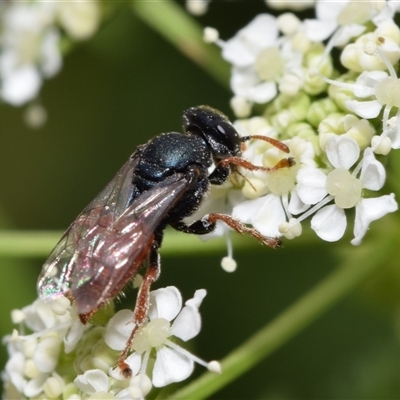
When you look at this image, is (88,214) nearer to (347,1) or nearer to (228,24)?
(347,1)

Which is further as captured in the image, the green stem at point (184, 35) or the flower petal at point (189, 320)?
the green stem at point (184, 35)

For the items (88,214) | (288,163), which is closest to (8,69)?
(88,214)

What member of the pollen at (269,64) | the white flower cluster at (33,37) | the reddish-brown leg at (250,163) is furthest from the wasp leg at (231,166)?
the white flower cluster at (33,37)

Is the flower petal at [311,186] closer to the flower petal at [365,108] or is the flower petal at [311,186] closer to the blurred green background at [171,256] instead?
the flower petal at [365,108]

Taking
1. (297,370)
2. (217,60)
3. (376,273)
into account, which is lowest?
(297,370)

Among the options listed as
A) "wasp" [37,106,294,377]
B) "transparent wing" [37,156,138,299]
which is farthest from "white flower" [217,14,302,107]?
"transparent wing" [37,156,138,299]

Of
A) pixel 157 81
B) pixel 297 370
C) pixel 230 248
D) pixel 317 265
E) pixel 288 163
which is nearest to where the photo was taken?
pixel 288 163

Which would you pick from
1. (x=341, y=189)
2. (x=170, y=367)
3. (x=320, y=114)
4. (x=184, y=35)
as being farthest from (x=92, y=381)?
(x=184, y=35)
